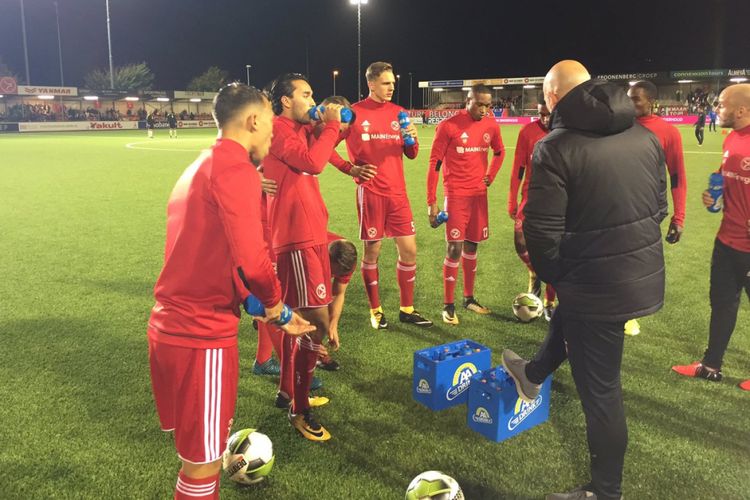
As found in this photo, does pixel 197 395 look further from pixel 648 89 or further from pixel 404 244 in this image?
pixel 648 89

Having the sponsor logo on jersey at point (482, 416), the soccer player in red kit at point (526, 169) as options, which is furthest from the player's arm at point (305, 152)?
the soccer player in red kit at point (526, 169)

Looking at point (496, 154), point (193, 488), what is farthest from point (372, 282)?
point (193, 488)

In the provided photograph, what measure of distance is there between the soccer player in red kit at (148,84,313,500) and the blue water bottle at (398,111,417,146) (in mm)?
3257

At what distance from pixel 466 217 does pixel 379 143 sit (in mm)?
1306

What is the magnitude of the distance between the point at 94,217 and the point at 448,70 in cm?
8480

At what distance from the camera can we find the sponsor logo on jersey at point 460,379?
4.06 meters

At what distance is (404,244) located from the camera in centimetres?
584

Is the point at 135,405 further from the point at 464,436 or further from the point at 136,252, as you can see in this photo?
the point at 136,252

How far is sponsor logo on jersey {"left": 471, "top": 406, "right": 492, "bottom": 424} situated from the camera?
12.0 feet

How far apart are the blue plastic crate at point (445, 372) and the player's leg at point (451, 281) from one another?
5.48ft

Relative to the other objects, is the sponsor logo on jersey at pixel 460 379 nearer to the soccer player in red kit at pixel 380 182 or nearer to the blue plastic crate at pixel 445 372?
the blue plastic crate at pixel 445 372

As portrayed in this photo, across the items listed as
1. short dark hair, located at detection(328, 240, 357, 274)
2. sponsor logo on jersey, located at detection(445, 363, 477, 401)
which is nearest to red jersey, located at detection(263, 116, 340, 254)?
short dark hair, located at detection(328, 240, 357, 274)

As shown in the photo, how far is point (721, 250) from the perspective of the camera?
437 centimetres

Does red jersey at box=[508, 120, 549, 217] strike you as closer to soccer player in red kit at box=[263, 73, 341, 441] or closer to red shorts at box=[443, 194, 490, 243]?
red shorts at box=[443, 194, 490, 243]
